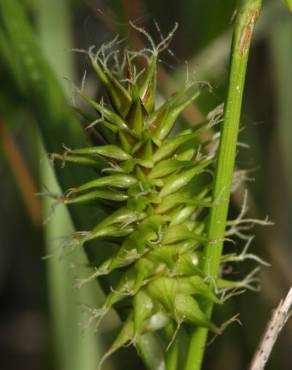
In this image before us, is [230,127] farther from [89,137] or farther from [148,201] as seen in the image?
[89,137]

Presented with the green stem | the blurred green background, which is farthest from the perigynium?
the blurred green background

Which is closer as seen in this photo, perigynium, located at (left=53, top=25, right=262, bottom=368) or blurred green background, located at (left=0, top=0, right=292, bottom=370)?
perigynium, located at (left=53, top=25, right=262, bottom=368)

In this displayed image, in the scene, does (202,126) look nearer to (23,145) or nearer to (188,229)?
(188,229)

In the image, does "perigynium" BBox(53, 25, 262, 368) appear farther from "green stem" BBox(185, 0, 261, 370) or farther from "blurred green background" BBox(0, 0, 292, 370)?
"blurred green background" BBox(0, 0, 292, 370)

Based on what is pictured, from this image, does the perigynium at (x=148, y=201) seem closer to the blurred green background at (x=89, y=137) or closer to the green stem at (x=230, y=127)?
the green stem at (x=230, y=127)

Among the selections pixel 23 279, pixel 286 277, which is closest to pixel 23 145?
pixel 23 279

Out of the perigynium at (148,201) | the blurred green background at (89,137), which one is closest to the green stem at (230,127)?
the perigynium at (148,201)
